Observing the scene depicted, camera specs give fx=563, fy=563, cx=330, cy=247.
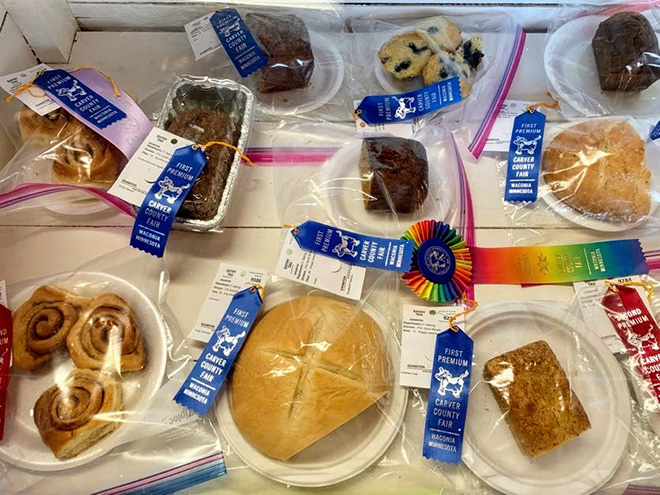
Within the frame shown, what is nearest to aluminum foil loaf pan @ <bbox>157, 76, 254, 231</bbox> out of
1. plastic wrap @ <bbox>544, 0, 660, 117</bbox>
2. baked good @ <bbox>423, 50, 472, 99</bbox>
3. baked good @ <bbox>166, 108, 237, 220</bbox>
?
baked good @ <bbox>166, 108, 237, 220</bbox>

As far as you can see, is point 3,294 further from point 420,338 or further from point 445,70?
point 445,70

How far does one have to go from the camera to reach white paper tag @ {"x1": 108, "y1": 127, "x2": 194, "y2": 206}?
117 cm

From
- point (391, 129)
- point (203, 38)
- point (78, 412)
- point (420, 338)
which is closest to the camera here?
point (78, 412)

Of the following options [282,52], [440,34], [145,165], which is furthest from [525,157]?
[145,165]

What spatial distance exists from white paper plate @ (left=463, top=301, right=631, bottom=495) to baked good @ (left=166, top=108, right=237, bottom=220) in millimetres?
605

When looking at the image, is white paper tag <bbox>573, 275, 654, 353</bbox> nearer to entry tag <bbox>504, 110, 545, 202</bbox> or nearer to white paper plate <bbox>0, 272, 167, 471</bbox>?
entry tag <bbox>504, 110, 545, 202</bbox>

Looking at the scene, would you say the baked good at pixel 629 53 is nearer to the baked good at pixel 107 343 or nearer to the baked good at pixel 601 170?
the baked good at pixel 601 170

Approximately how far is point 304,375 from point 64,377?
1.58ft

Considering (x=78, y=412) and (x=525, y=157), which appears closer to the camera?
(x=78, y=412)

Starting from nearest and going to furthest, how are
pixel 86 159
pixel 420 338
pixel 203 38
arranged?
pixel 420 338
pixel 86 159
pixel 203 38

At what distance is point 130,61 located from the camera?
1573 mm

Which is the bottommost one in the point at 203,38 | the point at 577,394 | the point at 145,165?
the point at 577,394

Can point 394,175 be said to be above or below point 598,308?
above

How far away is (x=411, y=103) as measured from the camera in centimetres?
141
